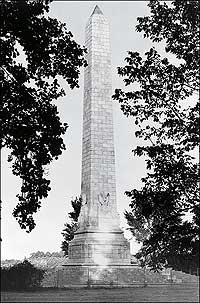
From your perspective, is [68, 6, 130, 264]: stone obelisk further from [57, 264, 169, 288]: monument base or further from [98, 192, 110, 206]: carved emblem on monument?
[57, 264, 169, 288]: monument base

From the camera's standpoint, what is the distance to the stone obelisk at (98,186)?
91.8 feet

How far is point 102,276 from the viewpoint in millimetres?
26438

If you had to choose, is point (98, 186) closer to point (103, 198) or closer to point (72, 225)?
point (103, 198)

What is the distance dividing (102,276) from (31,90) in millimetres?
17614

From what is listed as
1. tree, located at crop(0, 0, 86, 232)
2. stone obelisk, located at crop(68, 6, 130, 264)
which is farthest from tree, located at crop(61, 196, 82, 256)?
tree, located at crop(0, 0, 86, 232)

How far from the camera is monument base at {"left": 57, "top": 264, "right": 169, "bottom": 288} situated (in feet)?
84.8

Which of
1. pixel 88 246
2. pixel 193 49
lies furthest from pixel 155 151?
pixel 88 246

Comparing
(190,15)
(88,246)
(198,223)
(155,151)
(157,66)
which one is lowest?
(88,246)

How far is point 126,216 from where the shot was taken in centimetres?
4250

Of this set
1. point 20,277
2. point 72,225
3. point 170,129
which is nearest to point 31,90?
point 170,129

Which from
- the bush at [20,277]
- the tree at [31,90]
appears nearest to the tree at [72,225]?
the bush at [20,277]

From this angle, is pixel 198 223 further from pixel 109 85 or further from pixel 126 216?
pixel 126 216

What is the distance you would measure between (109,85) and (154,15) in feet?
58.7

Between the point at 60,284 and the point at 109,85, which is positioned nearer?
the point at 60,284
